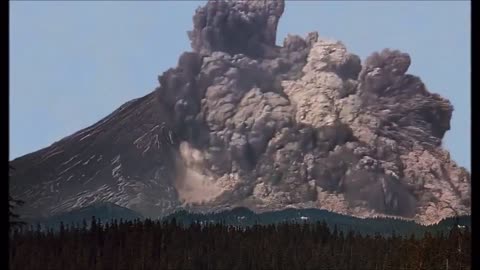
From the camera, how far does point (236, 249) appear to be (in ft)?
332

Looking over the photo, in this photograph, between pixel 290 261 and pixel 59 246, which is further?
pixel 290 261

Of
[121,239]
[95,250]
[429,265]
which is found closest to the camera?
[429,265]

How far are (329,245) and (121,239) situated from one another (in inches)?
985

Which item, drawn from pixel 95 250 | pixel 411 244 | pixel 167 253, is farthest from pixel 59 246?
pixel 411 244

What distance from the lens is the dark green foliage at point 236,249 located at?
82.9 metres

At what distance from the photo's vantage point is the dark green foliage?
272ft

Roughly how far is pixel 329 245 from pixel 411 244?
57.0 ft

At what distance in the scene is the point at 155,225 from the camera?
107000 millimetres
